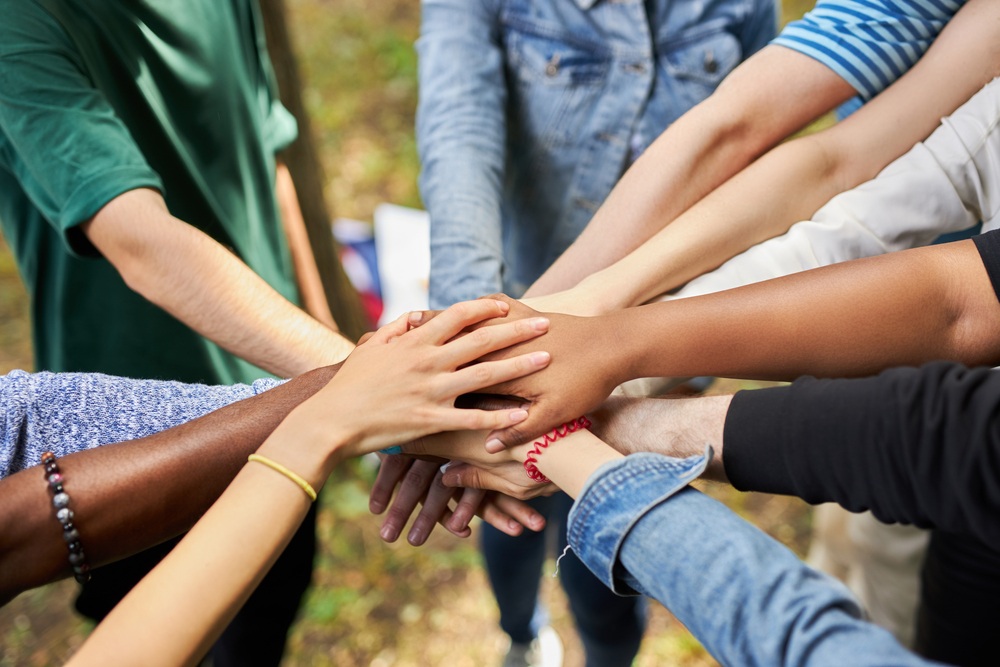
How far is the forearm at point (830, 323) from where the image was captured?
114cm

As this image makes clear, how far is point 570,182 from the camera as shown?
183 cm

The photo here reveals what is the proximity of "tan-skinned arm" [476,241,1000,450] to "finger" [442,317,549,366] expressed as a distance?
0.8 inches

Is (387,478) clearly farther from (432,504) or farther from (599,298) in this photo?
(599,298)

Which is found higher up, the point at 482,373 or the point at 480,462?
the point at 482,373

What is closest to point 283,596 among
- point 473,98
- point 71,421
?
point 71,421

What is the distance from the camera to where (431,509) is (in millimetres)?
1418

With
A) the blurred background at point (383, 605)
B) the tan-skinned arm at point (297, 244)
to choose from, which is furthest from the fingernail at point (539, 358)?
the blurred background at point (383, 605)

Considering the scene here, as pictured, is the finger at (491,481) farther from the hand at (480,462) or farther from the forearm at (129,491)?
the forearm at (129,491)

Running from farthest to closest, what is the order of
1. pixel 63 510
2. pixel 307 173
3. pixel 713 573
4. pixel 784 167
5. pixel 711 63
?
pixel 307 173
pixel 711 63
pixel 784 167
pixel 63 510
pixel 713 573

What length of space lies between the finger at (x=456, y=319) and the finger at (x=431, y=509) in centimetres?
32

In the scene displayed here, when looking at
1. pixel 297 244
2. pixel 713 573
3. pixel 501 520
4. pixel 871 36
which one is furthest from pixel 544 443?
pixel 297 244

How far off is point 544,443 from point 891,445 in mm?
468

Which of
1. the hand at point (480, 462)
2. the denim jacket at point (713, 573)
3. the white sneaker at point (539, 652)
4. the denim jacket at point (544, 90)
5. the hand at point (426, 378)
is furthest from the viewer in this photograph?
the white sneaker at point (539, 652)

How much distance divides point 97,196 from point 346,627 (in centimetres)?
156
